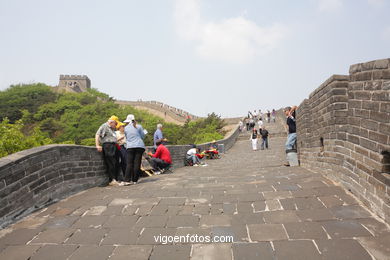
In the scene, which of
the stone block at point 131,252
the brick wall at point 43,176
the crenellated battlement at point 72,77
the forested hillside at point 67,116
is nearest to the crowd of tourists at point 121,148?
the brick wall at point 43,176

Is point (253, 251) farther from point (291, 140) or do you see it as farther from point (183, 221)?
point (291, 140)

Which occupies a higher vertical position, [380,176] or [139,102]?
[139,102]

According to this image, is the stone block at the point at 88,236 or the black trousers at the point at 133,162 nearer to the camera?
the stone block at the point at 88,236

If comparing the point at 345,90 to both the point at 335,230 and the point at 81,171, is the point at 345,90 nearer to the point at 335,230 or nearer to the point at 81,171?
the point at 335,230

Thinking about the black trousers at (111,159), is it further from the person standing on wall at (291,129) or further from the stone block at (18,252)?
the person standing on wall at (291,129)

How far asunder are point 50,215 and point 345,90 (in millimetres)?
4825

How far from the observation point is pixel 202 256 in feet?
8.17

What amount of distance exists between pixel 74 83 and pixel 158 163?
77232mm

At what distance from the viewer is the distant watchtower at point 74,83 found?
238ft

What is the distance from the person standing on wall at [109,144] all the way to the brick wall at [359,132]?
164 inches

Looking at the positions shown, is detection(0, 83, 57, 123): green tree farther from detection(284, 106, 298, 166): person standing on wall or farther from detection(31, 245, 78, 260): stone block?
detection(31, 245, 78, 260): stone block

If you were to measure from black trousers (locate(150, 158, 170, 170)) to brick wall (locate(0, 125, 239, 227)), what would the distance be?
2.28 m

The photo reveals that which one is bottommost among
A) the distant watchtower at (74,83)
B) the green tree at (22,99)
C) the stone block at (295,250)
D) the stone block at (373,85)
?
the stone block at (295,250)

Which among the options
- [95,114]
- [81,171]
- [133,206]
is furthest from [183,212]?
[95,114]
